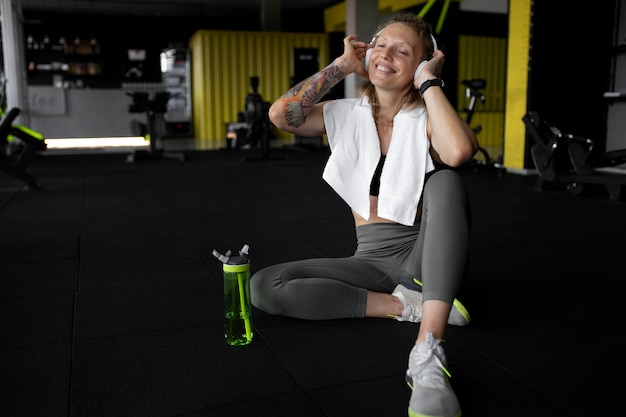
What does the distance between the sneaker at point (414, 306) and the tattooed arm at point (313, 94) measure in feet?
1.82

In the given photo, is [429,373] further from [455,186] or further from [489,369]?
[455,186]

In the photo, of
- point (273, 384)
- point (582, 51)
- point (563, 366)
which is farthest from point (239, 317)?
point (582, 51)

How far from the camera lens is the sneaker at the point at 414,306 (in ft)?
5.66

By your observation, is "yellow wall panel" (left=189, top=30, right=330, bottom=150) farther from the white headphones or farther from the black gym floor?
the white headphones

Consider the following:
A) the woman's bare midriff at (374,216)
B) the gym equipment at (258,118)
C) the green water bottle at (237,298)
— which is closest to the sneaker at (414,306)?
the woman's bare midriff at (374,216)

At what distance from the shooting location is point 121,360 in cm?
156

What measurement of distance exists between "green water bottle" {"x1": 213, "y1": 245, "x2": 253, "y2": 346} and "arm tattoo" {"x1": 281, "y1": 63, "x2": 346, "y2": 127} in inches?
17.0

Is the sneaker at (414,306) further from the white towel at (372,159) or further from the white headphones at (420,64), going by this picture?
the white headphones at (420,64)

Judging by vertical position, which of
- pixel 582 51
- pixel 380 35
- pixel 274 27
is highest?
pixel 274 27

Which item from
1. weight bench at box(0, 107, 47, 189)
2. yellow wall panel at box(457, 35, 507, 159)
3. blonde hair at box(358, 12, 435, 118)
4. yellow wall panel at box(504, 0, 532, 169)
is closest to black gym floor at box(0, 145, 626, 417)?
blonde hair at box(358, 12, 435, 118)

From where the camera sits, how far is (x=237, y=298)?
5.40ft

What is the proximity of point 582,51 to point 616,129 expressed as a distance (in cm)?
84

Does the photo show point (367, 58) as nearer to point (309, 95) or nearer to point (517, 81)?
point (309, 95)

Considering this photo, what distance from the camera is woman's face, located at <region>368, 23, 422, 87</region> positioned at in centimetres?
162
